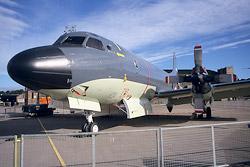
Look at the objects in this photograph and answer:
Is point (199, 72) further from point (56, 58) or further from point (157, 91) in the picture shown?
point (56, 58)

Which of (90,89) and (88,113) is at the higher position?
(90,89)

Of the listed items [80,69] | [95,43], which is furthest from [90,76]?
[95,43]

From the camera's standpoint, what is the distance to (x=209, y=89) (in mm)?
11672

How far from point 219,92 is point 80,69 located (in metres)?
11.5

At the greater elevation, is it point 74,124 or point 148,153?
point 148,153

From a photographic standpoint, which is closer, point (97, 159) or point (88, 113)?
point (97, 159)

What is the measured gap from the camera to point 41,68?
21.0ft

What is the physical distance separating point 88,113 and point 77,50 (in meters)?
2.90

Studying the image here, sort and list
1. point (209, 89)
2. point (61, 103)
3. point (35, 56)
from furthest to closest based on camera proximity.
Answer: point (209, 89)
point (61, 103)
point (35, 56)

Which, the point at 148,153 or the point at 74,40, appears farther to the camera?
the point at 74,40

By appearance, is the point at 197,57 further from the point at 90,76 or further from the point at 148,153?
the point at 148,153

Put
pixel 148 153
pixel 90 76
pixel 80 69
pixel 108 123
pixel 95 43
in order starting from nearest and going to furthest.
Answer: pixel 148 153 → pixel 80 69 → pixel 90 76 → pixel 95 43 → pixel 108 123

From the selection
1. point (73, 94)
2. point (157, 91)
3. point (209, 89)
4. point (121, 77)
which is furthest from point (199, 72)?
point (73, 94)

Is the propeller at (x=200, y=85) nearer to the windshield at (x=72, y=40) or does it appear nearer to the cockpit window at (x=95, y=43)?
the cockpit window at (x=95, y=43)
